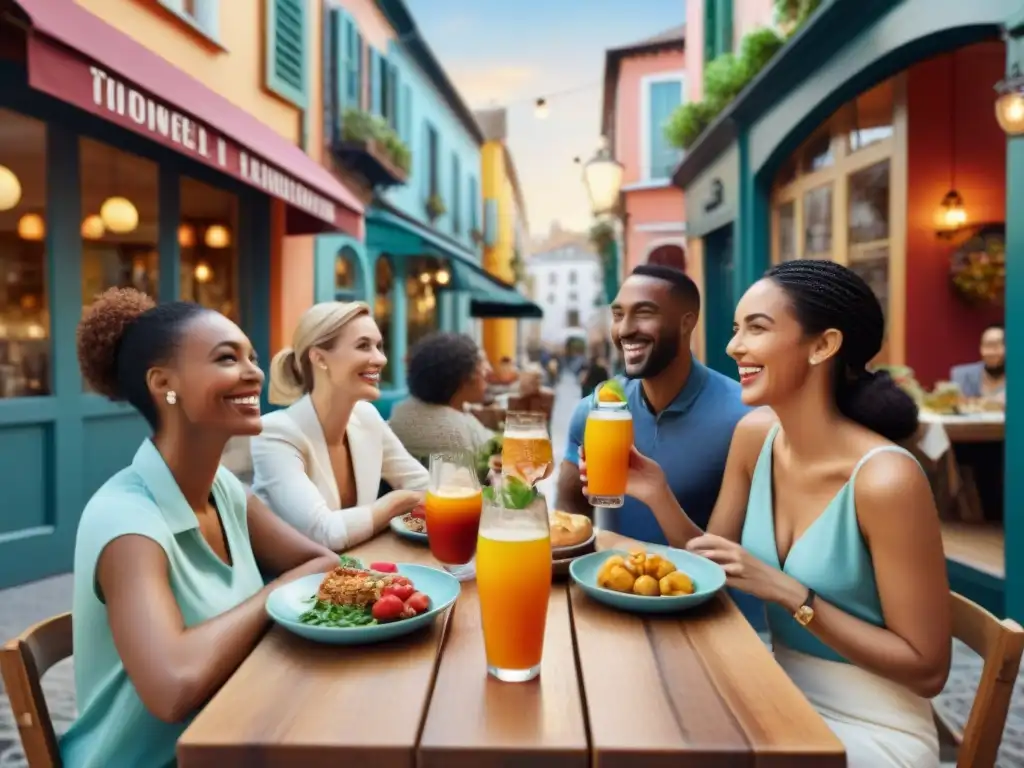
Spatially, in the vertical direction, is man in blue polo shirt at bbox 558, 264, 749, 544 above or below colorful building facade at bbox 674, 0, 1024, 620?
below

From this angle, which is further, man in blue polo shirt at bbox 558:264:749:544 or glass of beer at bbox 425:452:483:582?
man in blue polo shirt at bbox 558:264:749:544

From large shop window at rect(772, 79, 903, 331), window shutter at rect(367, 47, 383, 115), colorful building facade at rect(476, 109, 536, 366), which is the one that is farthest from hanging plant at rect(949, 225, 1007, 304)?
colorful building facade at rect(476, 109, 536, 366)

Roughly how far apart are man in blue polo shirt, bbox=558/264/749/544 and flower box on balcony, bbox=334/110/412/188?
7216 mm

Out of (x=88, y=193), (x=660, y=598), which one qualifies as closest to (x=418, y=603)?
(x=660, y=598)

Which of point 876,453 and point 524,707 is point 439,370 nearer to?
point 876,453

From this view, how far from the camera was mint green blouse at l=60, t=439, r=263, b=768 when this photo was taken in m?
1.51

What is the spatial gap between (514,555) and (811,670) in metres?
0.92

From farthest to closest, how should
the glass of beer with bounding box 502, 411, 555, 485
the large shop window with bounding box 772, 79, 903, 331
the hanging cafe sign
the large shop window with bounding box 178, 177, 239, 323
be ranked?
1. the large shop window with bounding box 772, 79, 903, 331
2. the large shop window with bounding box 178, 177, 239, 323
3. the hanging cafe sign
4. the glass of beer with bounding box 502, 411, 555, 485

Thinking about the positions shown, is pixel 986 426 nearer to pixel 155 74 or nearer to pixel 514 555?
pixel 514 555

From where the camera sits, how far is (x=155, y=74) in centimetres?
488

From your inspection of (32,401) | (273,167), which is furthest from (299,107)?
(32,401)

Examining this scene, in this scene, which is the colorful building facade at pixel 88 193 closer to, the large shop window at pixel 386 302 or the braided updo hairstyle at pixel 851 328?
the braided updo hairstyle at pixel 851 328

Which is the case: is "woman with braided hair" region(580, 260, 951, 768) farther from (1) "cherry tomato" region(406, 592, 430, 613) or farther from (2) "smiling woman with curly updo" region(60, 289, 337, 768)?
(2) "smiling woman with curly updo" region(60, 289, 337, 768)

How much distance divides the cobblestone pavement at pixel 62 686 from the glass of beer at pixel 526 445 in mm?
1903
